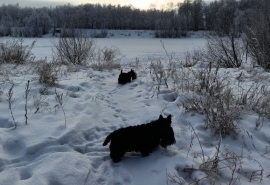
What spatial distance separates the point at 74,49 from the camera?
38.3 ft

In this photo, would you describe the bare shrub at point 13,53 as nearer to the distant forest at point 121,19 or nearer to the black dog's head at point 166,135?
the black dog's head at point 166,135

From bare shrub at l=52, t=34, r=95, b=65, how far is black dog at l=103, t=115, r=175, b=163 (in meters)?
9.35

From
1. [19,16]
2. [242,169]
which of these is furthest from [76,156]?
[19,16]

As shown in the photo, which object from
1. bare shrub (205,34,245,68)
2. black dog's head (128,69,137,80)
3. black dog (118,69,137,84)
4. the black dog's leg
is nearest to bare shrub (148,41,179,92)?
black dog's head (128,69,137,80)

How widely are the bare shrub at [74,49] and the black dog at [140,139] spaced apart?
9.35 m

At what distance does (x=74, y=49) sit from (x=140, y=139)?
985cm

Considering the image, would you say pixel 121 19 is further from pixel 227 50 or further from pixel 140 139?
pixel 140 139

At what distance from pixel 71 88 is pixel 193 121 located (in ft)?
11.6

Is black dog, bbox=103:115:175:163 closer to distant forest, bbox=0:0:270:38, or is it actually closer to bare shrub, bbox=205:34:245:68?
bare shrub, bbox=205:34:245:68

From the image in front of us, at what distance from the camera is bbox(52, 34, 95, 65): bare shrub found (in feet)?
38.0

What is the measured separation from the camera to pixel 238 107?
4.02 m

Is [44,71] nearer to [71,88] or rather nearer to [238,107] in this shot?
[71,88]

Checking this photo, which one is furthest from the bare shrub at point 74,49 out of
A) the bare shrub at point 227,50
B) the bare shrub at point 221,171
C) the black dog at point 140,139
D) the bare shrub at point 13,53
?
the bare shrub at point 221,171

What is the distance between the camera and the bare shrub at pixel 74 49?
11.6 m
